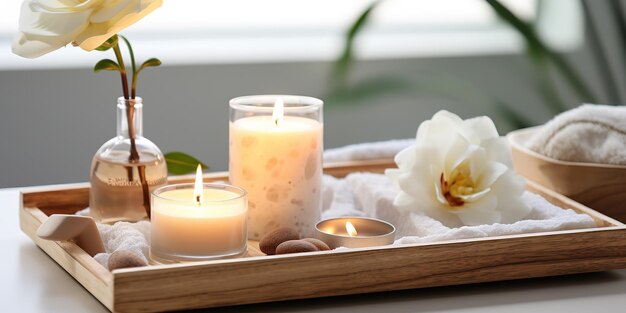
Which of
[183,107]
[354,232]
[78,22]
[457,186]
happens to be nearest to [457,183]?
[457,186]

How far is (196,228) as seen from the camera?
2.15 feet

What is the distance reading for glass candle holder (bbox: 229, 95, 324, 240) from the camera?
2.43ft

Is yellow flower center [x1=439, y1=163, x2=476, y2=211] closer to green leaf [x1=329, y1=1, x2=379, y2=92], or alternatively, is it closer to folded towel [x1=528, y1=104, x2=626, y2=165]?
folded towel [x1=528, y1=104, x2=626, y2=165]

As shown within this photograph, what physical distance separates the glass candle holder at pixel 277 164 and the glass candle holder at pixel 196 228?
8 centimetres

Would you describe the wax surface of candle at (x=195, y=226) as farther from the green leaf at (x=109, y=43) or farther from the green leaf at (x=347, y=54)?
the green leaf at (x=347, y=54)


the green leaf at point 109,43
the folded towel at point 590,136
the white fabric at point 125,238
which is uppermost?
the green leaf at point 109,43

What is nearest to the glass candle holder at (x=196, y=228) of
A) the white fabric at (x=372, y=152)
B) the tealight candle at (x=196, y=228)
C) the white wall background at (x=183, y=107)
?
the tealight candle at (x=196, y=228)

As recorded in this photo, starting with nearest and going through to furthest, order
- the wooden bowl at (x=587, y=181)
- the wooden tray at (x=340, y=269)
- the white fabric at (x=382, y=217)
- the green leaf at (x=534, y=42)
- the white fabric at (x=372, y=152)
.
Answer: the wooden tray at (x=340, y=269)
the white fabric at (x=382, y=217)
the wooden bowl at (x=587, y=181)
the white fabric at (x=372, y=152)
the green leaf at (x=534, y=42)

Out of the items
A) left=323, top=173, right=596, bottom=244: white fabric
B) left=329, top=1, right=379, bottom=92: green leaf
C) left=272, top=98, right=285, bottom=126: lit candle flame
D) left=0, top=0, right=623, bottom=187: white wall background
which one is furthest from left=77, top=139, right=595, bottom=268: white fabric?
left=0, top=0, right=623, bottom=187: white wall background

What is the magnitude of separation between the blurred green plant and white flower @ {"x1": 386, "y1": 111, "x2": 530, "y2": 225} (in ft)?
2.13

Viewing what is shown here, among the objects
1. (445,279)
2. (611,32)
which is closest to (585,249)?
(445,279)

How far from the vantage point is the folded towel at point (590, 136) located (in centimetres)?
82

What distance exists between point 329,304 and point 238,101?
214 mm

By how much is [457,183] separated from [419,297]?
0.14 metres
